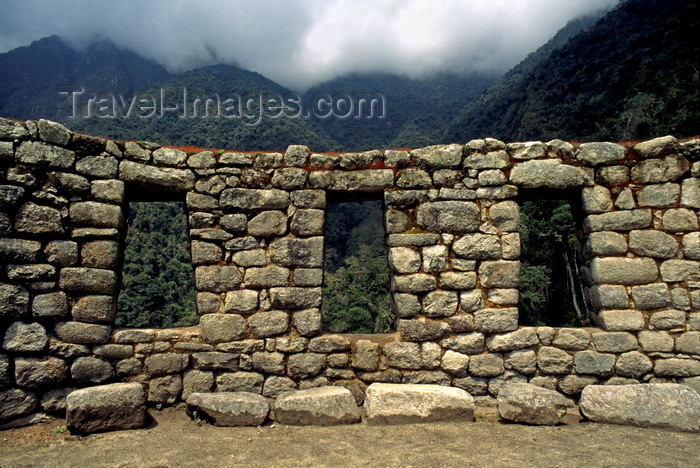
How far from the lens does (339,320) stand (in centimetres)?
1755

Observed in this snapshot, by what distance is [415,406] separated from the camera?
4.09 metres

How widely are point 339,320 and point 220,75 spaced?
43197 millimetres

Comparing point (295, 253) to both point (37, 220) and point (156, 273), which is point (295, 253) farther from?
point (156, 273)

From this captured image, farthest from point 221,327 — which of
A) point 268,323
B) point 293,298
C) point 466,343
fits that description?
point 466,343

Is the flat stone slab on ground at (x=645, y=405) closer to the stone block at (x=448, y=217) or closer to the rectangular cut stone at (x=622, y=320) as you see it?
the rectangular cut stone at (x=622, y=320)

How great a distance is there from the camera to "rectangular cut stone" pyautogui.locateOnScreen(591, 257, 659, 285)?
474 centimetres

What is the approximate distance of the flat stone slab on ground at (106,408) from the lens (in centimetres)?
378

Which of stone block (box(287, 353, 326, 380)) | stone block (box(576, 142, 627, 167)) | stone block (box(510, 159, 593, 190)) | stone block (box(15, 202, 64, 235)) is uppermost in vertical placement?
stone block (box(576, 142, 627, 167))

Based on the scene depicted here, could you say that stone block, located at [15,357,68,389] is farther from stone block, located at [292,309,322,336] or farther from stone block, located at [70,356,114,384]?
stone block, located at [292,309,322,336]

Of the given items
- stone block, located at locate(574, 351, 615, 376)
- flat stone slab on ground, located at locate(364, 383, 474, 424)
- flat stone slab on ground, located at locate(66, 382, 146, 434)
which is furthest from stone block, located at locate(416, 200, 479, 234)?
flat stone slab on ground, located at locate(66, 382, 146, 434)

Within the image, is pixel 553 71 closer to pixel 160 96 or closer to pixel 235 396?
pixel 160 96

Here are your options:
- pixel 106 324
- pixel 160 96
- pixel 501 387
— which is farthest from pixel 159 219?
pixel 501 387

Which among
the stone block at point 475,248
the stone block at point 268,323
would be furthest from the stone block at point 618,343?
the stone block at point 268,323

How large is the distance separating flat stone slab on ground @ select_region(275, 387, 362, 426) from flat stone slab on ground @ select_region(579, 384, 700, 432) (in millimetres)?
2356
